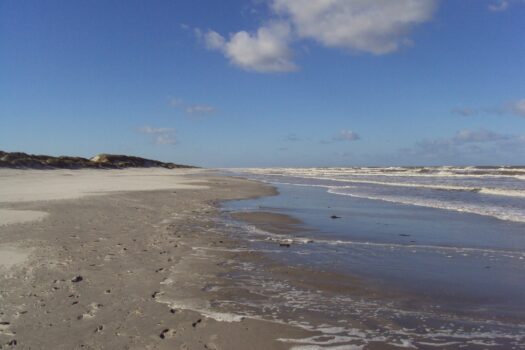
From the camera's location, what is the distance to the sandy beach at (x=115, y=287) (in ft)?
16.7

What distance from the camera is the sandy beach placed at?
16.7ft

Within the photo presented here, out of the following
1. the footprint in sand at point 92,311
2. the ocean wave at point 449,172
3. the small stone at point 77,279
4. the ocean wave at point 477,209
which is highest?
the ocean wave at point 449,172

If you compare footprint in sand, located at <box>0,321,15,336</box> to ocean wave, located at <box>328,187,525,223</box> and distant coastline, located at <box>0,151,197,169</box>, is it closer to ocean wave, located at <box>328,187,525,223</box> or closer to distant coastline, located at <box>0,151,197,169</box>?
ocean wave, located at <box>328,187,525,223</box>

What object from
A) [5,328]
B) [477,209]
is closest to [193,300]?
[5,328]

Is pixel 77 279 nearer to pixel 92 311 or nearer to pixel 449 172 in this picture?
pixel 92 311

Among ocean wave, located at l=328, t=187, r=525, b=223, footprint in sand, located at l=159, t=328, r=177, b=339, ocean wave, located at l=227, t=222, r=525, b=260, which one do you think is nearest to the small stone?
footprint in sand, located at l=159, t=328, r=177, b=339

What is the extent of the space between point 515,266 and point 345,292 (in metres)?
4.25

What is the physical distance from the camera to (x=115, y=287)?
6930mm

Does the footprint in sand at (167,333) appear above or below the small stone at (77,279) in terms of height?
below

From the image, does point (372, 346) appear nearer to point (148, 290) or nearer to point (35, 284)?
point (148, 290)

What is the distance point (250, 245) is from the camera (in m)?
11.1

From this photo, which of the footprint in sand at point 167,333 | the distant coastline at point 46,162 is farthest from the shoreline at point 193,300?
the distant coastline at point 46,162

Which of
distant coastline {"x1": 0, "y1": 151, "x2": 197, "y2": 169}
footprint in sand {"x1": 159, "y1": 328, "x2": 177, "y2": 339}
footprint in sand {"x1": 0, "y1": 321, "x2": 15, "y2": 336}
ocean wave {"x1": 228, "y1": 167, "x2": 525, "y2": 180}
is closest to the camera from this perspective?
footprint in sand {"x1": 0, "y1": 321, "x2": 15, "y2": 336}

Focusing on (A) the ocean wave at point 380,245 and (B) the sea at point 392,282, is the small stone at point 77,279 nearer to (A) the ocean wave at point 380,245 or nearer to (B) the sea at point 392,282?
(B) the sea at point 392,282
